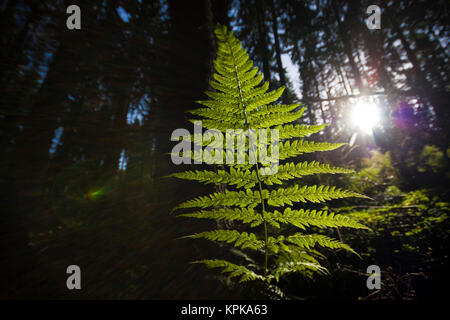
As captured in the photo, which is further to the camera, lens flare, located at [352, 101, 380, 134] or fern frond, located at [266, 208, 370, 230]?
lens flare, located at [352, 101, 380, 134]

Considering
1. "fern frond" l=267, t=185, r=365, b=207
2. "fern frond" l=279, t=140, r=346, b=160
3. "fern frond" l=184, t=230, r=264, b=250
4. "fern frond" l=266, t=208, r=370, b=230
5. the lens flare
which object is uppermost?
the lens flare

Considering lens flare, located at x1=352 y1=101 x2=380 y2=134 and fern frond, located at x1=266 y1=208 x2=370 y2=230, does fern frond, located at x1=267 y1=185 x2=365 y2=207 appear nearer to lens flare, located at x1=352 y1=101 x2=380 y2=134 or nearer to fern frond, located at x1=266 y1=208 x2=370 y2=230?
fern frond, located at x1=266 y1=208 x2=370 y2=230

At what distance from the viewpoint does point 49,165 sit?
13.7 feet

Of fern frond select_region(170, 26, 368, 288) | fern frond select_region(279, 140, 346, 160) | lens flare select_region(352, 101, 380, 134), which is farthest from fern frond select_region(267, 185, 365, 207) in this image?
lens flare select_region(352, 101, 380, 134)

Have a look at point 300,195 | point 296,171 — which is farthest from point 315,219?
point 296,171

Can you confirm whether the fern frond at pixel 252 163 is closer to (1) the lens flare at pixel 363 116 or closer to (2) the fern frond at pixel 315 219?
(2) the fern frond at pixel 315 219

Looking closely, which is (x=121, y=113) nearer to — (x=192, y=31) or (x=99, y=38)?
(x=99, y=38)

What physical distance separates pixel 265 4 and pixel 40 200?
934cm

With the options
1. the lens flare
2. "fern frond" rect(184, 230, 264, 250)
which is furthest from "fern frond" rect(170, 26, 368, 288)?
the lens flare

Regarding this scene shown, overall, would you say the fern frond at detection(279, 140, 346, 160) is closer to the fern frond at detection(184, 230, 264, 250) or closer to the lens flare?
the fern frond at detection(184, 230, 264, 250)


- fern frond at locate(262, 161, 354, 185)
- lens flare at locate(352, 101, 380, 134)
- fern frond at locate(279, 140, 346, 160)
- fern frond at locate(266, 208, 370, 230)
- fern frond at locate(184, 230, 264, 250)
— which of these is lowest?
fern frond at locate(184, 230, 264, 250)

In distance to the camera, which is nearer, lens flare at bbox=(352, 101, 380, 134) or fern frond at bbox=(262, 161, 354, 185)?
fern frond at bbox=(262, 161, 354, 185)

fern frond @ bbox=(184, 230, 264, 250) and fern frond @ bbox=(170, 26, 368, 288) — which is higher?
fern frond @ bbox=(170, 26, 368, 288)

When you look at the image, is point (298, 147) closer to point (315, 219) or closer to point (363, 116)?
point (315, 219)
